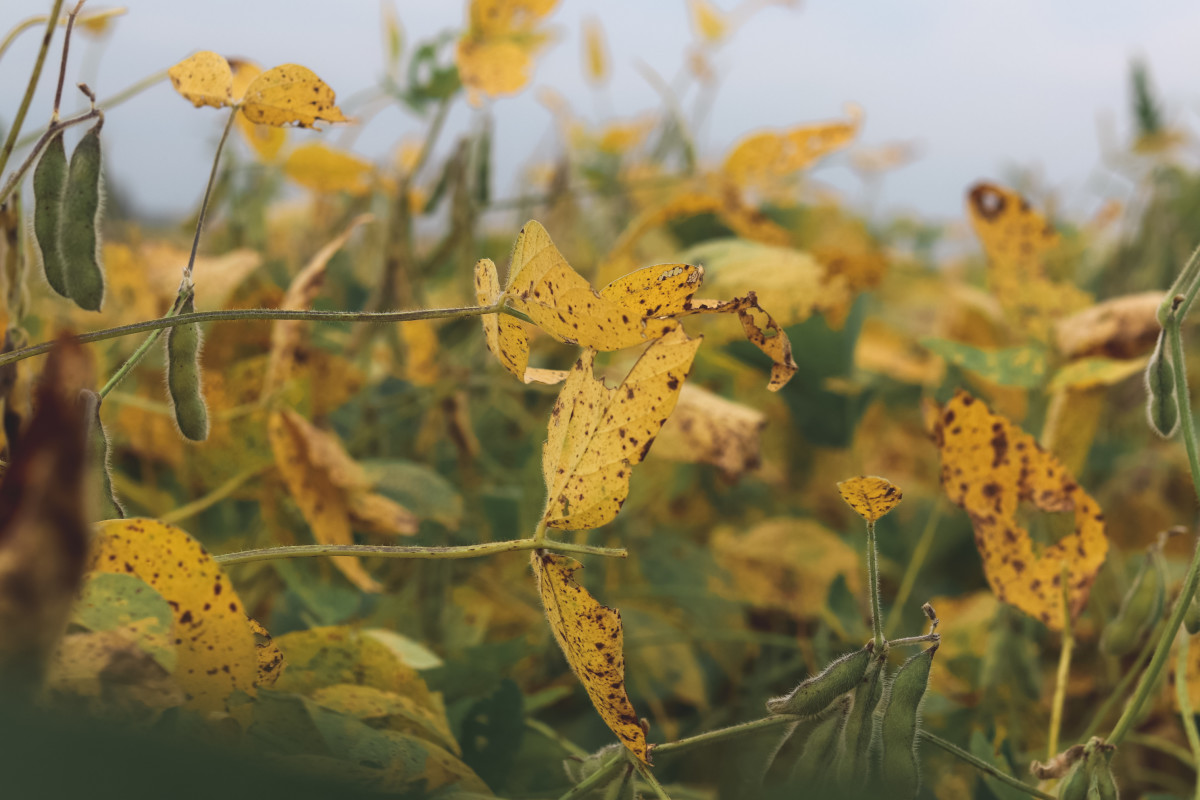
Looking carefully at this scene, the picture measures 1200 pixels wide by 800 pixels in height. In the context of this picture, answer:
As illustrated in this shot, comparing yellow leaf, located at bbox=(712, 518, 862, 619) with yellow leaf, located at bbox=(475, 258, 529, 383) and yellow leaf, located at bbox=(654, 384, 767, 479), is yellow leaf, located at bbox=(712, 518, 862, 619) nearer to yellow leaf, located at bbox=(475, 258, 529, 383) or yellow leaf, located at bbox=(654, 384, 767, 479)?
yellow leaf, located at bbox=(654, 384, 767, 479)

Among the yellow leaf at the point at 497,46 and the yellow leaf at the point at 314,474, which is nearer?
the yellow leaf at the point at 314,474

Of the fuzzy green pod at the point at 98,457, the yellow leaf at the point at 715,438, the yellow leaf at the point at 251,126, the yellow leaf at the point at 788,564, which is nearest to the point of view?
the fuzzy green pod at the point at 98,457

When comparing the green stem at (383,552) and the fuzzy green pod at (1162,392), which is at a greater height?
the green stem at (383,552)

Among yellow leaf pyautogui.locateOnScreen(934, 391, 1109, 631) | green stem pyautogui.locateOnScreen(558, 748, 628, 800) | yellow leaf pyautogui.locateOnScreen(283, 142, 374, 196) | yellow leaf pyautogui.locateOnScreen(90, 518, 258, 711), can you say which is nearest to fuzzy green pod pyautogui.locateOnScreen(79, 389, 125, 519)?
yellow leaf pyautogui.locateOnScreen(90, 518, 258, 711)

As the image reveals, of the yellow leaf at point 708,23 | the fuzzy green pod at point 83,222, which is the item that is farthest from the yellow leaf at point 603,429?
the yellow leaf at point 708,23

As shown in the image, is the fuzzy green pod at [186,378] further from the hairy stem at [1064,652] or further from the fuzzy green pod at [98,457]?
the hairy stem at [1064,652]

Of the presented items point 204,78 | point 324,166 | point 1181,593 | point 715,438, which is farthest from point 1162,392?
point 324,166
